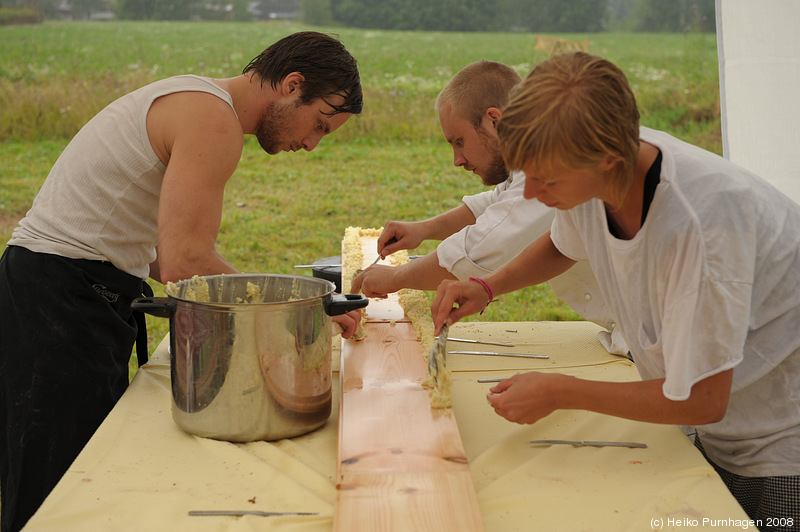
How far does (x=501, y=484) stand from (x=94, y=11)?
15.2 metres

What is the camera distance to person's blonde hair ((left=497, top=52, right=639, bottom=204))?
144 cm

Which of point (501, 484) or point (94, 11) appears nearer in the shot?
point (501, 484)

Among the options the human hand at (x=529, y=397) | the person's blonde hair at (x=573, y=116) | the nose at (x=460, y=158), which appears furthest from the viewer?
the nose at (x=460, y=158)

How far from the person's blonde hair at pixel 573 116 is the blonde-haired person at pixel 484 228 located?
45.3 inches

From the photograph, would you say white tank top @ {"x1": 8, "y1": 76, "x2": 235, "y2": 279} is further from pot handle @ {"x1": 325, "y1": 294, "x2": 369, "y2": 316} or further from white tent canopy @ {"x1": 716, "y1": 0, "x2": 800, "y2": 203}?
white tent canopy @ {"x1": 716, "y1": 0, "x2": 800, "y2": 203}

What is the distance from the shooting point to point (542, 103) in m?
1.47

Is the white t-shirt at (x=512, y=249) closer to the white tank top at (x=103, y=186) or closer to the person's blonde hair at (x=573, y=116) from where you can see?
the white tank top at (x=103, y=186)

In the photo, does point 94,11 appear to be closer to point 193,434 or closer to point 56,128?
point 56,128

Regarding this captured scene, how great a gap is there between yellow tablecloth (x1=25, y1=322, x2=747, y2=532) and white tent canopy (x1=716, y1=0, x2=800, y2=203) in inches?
86.6

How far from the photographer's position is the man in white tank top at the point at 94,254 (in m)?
2.19

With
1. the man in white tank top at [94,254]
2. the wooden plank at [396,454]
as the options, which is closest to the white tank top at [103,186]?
the man in white tank top at [94,254]

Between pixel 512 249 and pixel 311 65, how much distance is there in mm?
1024

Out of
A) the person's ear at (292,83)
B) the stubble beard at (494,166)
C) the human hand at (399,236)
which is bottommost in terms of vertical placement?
the human hand at (399,236)

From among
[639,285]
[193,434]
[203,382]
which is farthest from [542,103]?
[193,434]
